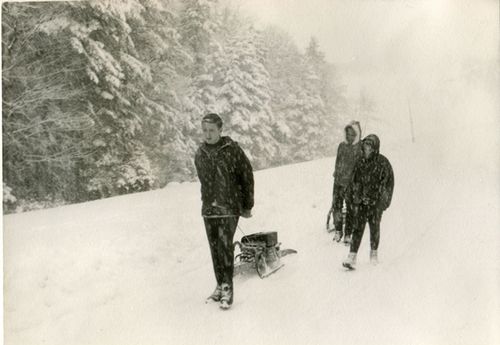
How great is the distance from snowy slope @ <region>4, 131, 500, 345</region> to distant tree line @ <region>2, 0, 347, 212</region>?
0.25 m

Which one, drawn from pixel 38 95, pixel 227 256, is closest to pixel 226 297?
pixel 227 256

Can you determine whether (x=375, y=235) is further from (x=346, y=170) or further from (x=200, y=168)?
(x=200, y=168)

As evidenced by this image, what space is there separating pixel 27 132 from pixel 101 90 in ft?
2.51

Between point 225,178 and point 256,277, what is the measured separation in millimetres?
999

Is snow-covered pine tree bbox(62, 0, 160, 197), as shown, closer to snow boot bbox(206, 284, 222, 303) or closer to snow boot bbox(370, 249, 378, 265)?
snow boot bbox(206, 284, 222, 303)

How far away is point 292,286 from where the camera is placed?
4.17 metres

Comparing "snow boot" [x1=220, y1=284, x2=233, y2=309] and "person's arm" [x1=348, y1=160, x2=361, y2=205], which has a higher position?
"person's arm" [x1=348, y1=160, x2=361, y2=205]

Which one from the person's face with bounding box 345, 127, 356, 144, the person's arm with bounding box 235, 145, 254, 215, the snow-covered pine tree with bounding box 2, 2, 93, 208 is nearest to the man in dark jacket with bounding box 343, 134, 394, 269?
the person's face with bounding box 345, 127, 356, 144

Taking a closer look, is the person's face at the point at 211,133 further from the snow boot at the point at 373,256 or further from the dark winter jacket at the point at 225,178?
the snow boot at the point at 373,256

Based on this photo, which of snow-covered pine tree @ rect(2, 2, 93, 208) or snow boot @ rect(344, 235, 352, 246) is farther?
snow boot @ rect(344, 235, 352, 246)

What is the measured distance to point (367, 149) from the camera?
4.20m

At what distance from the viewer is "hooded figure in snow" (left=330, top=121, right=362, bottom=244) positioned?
4.20 meters

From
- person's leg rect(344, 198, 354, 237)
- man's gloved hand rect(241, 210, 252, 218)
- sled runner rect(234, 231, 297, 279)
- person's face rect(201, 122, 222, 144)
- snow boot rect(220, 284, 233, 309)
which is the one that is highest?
person's face rect(201, 122, 222, 144)

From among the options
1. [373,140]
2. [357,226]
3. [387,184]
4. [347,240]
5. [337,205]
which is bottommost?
[347,240]
